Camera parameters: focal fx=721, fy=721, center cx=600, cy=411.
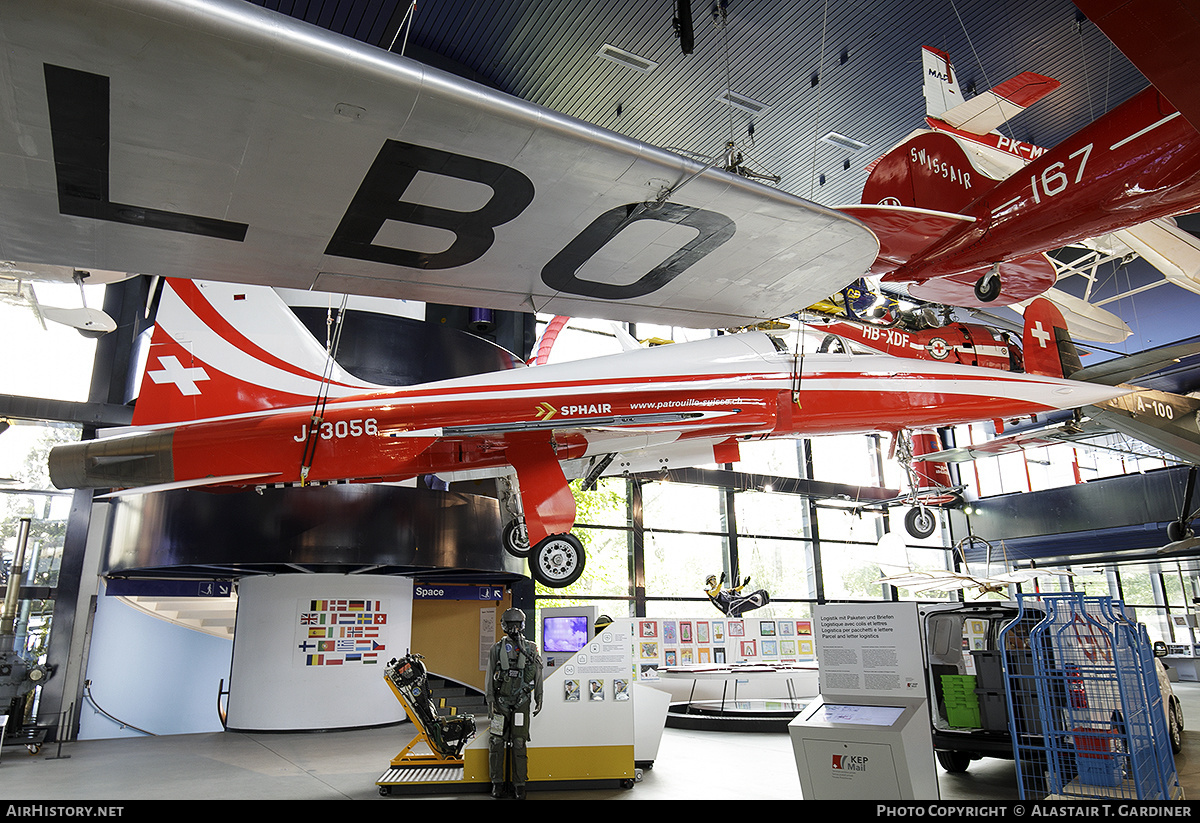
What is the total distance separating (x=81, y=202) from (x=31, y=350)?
1215 centimetres

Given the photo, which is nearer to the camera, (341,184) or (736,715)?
(341,184)

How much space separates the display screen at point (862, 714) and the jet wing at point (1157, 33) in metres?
3.79

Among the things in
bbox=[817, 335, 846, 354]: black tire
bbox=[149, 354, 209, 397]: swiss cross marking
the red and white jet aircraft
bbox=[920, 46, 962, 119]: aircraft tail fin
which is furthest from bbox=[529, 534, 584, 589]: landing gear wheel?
bbox=[920, 46, 962, 119]: aircraft tail fin

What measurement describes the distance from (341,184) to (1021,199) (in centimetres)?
632

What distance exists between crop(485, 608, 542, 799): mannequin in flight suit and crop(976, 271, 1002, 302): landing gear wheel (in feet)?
19.8

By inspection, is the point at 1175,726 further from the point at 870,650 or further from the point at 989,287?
the point at 870,650

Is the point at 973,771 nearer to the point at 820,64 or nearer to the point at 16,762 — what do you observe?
the point at 820,64

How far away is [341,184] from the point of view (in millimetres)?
3482

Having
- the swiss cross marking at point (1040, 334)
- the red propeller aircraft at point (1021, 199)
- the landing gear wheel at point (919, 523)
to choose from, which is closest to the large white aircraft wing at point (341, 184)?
the red propeller aircraft at point (1021, 199)

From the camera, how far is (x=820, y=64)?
35.3ft

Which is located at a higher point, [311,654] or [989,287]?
[989,287]

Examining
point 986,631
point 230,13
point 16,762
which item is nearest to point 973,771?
point 986,631

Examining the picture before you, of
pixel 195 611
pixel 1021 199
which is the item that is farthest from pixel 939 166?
pixel 195 611

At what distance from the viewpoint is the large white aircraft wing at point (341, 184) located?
8.69 ft
